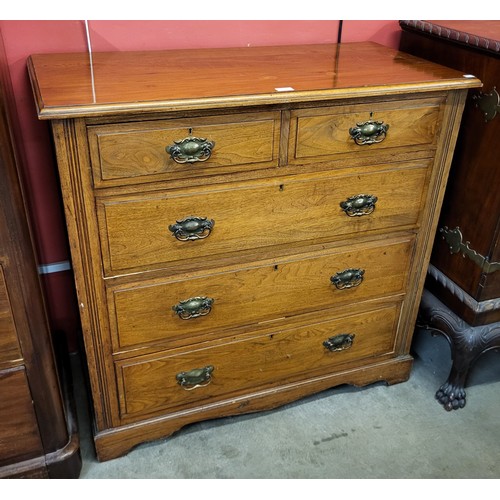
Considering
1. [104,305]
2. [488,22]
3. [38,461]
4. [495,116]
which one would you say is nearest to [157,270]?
[104,305]

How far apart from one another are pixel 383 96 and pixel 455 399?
114cm

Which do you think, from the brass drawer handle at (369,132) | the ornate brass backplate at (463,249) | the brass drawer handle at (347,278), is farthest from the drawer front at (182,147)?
the ornate brass backplate at (463,249)

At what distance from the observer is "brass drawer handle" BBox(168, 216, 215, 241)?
151cm

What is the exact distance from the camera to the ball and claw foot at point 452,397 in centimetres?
205

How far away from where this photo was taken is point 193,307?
5.42 ft

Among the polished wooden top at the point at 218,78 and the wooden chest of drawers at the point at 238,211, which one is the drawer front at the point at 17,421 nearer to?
the wooden chest of drawers at the point at 238,211

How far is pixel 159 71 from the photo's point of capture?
157 centimetres

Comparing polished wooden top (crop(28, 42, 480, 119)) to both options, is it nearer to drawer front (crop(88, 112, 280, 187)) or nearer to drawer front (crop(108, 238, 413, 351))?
drawer front (crop(88, 112, 280, 187))

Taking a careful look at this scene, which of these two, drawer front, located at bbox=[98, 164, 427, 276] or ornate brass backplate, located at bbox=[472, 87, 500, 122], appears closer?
drawer front, located at bbox=[98, 164, 427, 276]

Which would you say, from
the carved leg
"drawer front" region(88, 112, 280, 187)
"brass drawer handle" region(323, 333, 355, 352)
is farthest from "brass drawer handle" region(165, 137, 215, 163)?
the carved leg

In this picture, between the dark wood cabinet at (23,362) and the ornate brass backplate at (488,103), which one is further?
the ornate brass backplate at (488,103)

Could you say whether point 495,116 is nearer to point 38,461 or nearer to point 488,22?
point 488,22

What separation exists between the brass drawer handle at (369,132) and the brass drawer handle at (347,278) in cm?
42

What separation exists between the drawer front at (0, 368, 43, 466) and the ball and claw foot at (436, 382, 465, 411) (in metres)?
1.36
